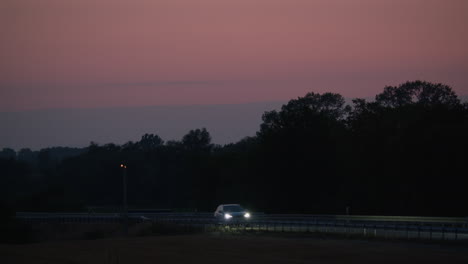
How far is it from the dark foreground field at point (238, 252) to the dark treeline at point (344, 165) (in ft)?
88.8

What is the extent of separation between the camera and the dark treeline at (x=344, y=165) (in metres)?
66.7

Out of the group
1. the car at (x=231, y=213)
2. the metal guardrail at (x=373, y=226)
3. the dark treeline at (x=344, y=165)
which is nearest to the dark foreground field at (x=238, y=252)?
the metal guardrail at (x=373, y=226)

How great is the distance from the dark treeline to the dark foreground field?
2707 centimetres

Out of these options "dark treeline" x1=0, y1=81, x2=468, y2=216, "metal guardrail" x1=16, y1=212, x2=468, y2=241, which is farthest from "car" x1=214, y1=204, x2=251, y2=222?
"dark treeline" x1=0, y1=81, x2=468, y2=216

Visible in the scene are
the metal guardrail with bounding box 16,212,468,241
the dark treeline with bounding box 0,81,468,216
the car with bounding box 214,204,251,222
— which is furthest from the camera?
the dark treeline with bounding box 0,81,468,216

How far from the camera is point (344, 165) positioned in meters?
83.8

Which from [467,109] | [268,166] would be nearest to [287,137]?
[268,166]

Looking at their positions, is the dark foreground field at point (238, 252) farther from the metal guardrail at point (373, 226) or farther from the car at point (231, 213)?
the car at point (231, 213)

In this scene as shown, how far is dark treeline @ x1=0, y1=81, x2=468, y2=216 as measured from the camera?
66.7m

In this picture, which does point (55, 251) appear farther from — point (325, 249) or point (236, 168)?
point (236, 168)

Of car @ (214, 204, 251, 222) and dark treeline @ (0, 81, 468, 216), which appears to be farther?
dark treeline @ (0, 81, 468, 216)

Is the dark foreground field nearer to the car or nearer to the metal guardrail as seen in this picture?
the metal guardrail

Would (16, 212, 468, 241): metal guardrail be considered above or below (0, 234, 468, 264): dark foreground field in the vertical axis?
above

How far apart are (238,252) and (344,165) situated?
4947 cm
